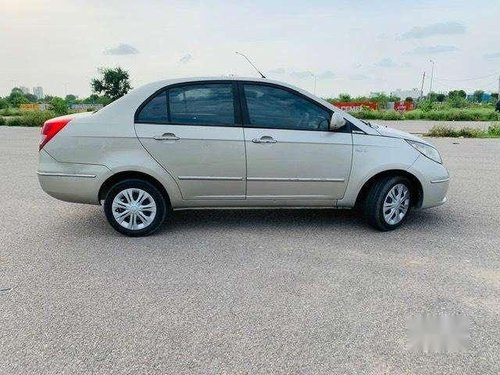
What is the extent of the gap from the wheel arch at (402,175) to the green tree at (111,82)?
184 ft

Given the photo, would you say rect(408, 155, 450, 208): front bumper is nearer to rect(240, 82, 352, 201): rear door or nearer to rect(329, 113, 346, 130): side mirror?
rect(240, 82, 352, 201): rear door

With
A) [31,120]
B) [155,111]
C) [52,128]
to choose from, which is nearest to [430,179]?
[155,111]

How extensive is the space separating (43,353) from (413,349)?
230 cm

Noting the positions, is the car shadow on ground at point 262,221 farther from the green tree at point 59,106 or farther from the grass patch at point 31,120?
the green tree at point 59,106

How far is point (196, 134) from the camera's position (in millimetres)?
4367

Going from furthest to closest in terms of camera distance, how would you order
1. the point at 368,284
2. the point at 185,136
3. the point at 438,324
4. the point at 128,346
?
1. the point at 185,136
2. the point at 368,284
3. the point at 438,324
4. the point at 128,346

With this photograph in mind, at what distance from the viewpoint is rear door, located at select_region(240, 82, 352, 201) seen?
445cm

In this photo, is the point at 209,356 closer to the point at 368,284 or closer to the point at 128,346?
the point at 128,346

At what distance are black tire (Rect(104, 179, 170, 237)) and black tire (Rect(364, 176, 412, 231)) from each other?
2297 millimetres

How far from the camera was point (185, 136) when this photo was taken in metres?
4.36

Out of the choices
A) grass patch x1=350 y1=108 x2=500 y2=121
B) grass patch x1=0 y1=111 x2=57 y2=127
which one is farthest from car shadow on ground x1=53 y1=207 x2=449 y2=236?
grass patch x1=350 y1=108 x2=500 y2=121

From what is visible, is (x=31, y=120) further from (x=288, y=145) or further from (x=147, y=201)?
(x=288, y=145)

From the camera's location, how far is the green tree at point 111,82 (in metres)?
56.2

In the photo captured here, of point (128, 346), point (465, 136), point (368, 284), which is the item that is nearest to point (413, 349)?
point (368, 284)
